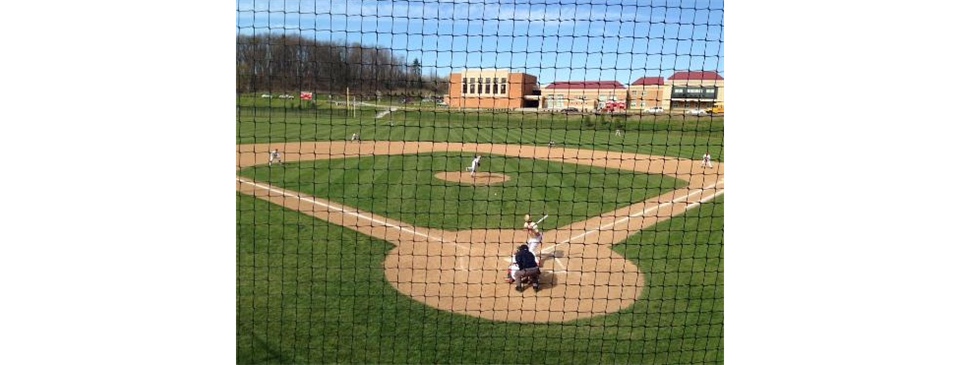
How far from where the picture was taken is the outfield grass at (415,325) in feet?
18.7

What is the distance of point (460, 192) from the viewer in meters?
14.6

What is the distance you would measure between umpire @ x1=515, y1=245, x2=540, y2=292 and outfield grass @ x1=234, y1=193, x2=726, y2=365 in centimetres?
94

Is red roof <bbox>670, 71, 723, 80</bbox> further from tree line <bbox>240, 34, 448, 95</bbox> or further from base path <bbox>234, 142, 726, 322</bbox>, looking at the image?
tree line <bbox>240, 34, 448, 95</bbox>

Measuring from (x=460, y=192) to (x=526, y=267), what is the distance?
7562mm

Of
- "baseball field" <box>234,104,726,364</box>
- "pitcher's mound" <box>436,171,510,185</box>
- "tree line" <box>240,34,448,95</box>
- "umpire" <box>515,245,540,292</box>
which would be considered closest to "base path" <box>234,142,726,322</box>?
"baseball field" <box>234,104,726,364</box>

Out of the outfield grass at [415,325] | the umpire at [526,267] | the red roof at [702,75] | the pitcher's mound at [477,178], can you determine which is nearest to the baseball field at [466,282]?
the outfield grass at [415,325]

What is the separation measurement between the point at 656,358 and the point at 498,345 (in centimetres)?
157

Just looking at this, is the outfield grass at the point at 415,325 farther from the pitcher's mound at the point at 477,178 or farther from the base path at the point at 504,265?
Result: the pitcher's mound at the point at 477,178

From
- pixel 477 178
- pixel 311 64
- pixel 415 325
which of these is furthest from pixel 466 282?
pixel 477 178

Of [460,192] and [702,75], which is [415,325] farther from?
[460,192]
